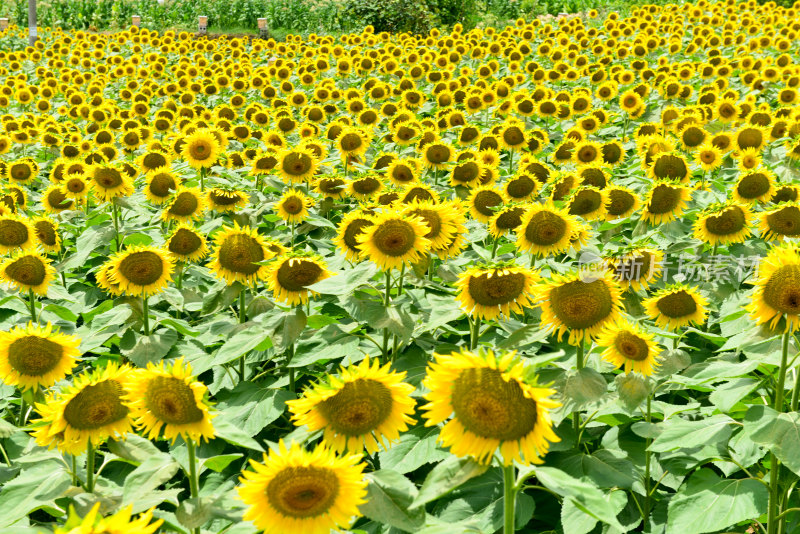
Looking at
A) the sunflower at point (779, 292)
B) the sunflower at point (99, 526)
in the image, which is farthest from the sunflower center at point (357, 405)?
the sunflower at point (779, 292)

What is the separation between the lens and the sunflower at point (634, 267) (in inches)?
146

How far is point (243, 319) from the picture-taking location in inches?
160

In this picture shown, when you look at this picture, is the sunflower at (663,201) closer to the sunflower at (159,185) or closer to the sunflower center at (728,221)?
the sunflower center at (728,221)

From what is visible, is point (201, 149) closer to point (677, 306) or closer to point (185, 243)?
point (185, 243)

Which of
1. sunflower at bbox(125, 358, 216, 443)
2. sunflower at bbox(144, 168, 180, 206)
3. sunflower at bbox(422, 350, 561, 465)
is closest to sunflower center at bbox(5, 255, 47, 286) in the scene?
sunflower at bbox(144, 168, 180, 206)

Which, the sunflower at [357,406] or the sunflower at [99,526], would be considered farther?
the sunflower at [357,406]

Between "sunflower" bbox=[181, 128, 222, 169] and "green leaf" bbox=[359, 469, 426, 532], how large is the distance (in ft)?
16.0

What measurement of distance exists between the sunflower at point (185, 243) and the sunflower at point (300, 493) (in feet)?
9.26

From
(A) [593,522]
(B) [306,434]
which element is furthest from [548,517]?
(B) [306,434]

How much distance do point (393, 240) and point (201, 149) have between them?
3.68 metres

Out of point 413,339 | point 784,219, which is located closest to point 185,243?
point 413,339

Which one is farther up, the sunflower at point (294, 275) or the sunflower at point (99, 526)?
the sunflower at point (99, 526)

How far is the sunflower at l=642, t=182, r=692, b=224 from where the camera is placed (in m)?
4.92

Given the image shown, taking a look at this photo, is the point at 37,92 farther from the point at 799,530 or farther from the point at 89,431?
the point at 799,530
